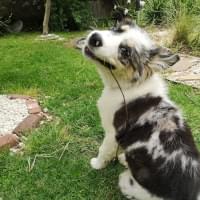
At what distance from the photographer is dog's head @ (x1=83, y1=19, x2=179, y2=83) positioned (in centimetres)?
354

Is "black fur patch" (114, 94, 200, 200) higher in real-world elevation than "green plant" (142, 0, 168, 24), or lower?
higher

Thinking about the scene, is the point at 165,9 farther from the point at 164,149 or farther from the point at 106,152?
the point at 164,149

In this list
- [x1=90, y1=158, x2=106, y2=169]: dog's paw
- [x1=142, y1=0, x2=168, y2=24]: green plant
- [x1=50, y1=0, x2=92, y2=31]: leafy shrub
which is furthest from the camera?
[x1=142, y1=0, x2=168, y2=24]: green plant

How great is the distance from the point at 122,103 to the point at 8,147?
1488 millimetres

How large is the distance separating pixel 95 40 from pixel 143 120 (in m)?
0.84

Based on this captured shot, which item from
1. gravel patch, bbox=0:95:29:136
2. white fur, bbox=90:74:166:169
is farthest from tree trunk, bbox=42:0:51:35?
white fur, bbox=90:74:166:169

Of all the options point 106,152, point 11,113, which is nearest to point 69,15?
point 11,113

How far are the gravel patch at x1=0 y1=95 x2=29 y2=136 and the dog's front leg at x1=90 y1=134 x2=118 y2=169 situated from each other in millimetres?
1096

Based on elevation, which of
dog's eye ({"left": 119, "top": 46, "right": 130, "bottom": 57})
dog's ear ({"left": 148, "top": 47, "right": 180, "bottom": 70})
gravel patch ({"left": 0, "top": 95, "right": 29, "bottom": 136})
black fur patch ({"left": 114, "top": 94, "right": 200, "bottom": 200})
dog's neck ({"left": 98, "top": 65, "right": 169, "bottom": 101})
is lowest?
gravel patch ({"left": 0, "top": 95, "right": 29, "bottom": 136})

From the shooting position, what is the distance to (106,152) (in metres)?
4.31

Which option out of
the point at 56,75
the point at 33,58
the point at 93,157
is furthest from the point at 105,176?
the point at 33,58

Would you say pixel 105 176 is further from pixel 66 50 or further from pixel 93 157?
pixel 66 50

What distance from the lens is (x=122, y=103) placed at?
4.00 meters

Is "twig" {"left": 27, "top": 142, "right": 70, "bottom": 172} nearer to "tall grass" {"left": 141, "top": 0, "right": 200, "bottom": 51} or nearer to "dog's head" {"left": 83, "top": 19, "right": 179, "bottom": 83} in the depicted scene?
"dog's head" {"left": 83, "top": 19, "right": 179, "bottom": 83}
